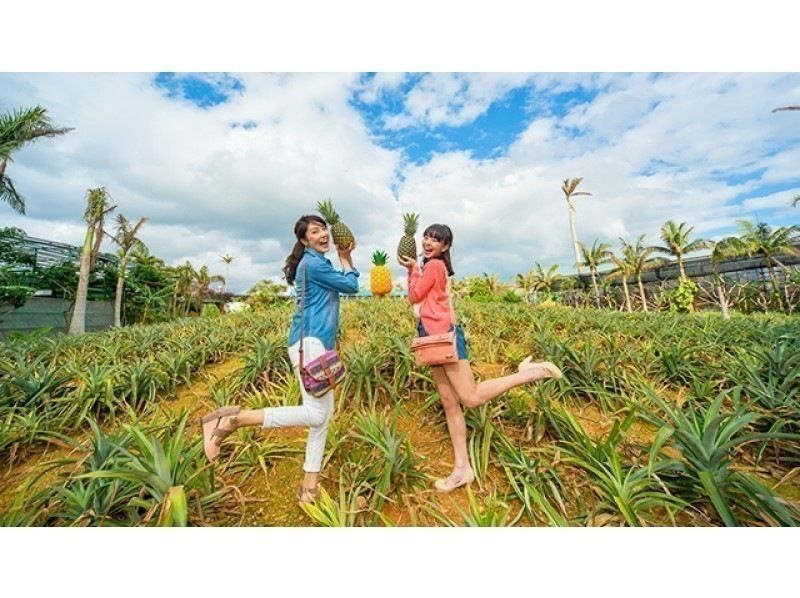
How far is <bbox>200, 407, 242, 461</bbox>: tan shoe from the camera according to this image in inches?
66.2

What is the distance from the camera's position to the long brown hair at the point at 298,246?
1908 mm

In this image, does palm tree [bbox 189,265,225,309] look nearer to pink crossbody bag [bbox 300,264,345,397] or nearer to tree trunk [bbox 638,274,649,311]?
pink crossbody bag [bbox 300,264,345,397]

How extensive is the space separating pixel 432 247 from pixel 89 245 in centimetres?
1666

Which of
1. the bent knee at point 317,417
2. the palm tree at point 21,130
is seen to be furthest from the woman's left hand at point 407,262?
the palm tree at point 21,130

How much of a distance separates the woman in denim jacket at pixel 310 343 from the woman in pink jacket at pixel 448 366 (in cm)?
41

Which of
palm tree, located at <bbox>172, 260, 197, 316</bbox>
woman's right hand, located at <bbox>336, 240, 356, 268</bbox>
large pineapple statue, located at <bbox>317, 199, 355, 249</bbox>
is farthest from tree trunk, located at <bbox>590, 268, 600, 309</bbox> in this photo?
palm tree, located at <bbox>172, 260, 197, 316</bbox>

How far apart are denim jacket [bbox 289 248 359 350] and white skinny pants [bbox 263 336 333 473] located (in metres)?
0.06

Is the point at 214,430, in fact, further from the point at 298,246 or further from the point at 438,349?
the point at 438,349

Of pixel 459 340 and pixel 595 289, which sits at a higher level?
pixel 595 289

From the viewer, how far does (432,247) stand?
195cm

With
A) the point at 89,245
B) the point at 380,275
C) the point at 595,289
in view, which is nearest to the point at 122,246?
the point at 89,245

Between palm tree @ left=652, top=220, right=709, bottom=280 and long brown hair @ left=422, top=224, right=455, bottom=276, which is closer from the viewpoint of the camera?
long brown hair @ left=422, top=224, right=455, bottom=276

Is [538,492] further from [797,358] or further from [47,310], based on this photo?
[47,310]

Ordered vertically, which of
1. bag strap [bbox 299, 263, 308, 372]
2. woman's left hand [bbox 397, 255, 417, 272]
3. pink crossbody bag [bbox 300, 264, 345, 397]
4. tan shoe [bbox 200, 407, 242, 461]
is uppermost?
woman's left hand [bbox 397, 255, 417, 272]
